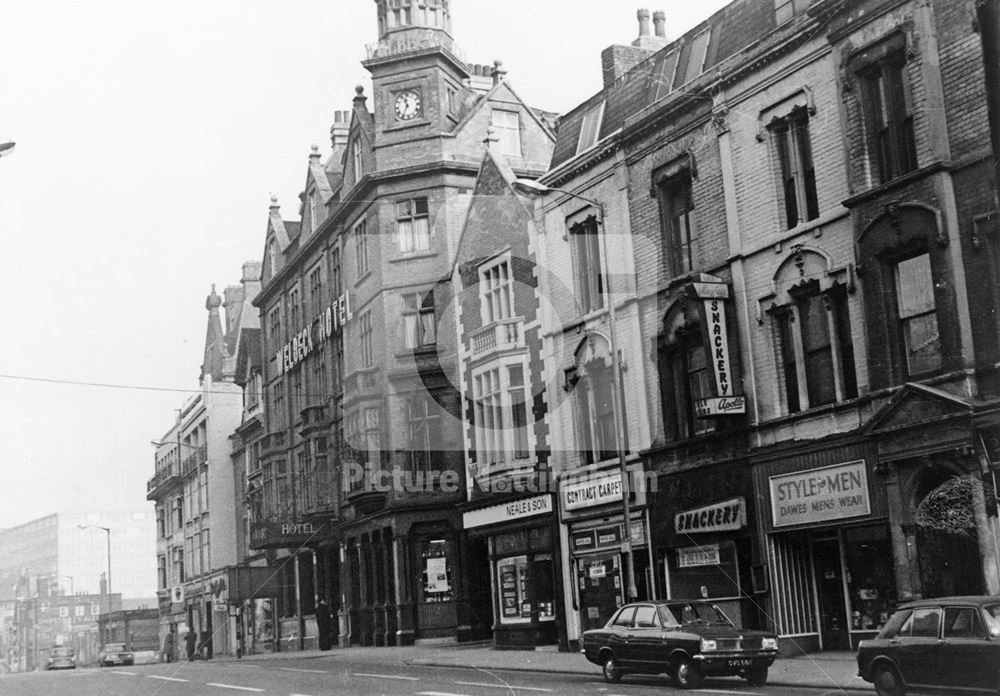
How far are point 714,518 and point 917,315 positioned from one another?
7489mm

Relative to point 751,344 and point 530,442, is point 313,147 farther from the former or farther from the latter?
point 751,344

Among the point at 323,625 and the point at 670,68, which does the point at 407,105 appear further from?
the point at 323,625

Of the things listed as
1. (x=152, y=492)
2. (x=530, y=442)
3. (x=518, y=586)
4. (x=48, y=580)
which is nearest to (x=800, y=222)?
(x=530, y=442)

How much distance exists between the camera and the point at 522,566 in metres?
37.6

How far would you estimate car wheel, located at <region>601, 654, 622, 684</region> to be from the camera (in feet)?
76.3

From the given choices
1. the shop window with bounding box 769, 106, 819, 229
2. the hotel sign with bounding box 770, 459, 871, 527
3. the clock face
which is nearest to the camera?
the hotel sign with bounding box 770, 459, 871, 527

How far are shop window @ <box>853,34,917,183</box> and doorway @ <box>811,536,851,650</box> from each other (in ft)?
25.8

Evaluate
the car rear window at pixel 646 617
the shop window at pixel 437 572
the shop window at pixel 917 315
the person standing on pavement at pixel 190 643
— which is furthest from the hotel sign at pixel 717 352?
the person standing on pavement at pixel 190 643

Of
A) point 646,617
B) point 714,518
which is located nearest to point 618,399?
point 714,518

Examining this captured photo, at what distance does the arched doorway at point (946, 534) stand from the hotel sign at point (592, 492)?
412 inches

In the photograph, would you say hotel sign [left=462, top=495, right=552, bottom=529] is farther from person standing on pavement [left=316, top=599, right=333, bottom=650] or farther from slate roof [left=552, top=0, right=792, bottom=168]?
person standing on pavement [left=316, top=599, right=333, bottom=650]

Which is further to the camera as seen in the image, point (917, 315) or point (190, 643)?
point (190, 643)

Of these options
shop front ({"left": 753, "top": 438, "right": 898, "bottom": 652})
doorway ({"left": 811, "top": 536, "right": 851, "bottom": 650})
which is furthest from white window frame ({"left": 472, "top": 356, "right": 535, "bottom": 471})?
doorway ({"left": 811, "top": 536, "right": 851, "bottom": 650})

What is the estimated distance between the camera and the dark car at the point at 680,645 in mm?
20875
